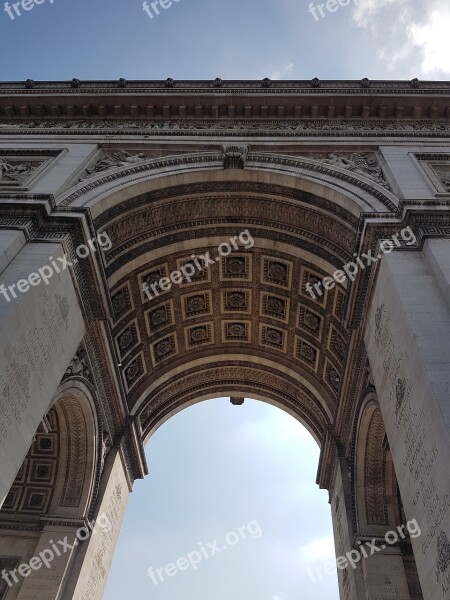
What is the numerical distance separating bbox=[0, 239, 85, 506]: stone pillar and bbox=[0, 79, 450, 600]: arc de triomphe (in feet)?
0.14

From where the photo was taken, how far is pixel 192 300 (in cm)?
1559

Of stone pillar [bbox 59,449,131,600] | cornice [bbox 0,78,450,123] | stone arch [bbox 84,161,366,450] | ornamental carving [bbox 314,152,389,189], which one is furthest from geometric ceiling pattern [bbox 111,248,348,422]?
cornice [bbox 0,78,450,123]

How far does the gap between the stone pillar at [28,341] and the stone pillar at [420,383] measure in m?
6.21

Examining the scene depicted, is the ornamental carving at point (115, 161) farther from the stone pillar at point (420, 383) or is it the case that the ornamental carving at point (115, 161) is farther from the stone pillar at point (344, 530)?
the stone pillar at point (344, 530)

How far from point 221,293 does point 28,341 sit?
25.9 ft

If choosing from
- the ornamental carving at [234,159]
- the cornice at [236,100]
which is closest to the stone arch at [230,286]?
the ornamental carving at [234,159]

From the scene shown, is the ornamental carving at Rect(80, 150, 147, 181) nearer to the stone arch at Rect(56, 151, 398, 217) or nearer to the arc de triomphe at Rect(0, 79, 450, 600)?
the arc de triomphe at Rect(0, 79, 450, 600)

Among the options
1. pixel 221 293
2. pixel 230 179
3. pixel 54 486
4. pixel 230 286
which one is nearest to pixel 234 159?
pixel 230 179

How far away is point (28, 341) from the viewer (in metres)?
8.56

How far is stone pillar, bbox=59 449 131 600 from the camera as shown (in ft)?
37.5

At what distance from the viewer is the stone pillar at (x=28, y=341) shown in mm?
7875

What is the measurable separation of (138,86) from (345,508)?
46.8 feet

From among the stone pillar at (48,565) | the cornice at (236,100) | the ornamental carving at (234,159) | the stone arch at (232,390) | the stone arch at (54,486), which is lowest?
the stone pillar at (48,565)

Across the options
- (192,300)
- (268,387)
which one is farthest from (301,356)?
(192,300)
